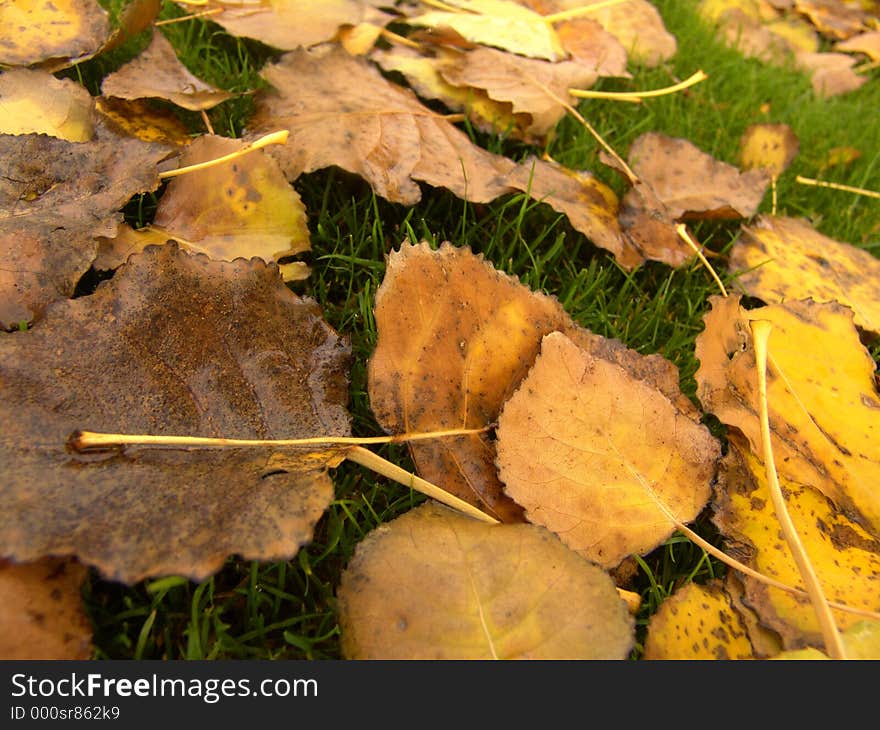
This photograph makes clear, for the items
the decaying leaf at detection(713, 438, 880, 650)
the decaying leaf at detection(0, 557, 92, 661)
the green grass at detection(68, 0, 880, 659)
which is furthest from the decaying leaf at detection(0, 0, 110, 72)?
the decaying leaf at detection(713, 438, 880, 650)

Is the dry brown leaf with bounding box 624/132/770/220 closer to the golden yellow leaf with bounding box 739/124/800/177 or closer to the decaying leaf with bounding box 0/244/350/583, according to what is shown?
the golden yellow leaf with bounding box 739/124/800/177

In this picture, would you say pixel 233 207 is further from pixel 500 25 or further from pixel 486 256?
pixel 500 25

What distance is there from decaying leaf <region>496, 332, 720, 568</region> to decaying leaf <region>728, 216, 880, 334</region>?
0.53m

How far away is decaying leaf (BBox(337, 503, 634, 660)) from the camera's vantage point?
0.78 meters

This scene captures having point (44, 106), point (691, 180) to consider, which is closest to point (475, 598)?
point (44, 106)

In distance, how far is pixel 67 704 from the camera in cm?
73

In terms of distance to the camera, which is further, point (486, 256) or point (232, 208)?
point (486, 256)

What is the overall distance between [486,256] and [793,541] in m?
0.72

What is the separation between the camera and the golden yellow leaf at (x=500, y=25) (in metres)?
1.66

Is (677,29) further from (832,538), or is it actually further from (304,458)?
(304,458)

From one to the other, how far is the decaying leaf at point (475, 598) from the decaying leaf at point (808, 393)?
333mm

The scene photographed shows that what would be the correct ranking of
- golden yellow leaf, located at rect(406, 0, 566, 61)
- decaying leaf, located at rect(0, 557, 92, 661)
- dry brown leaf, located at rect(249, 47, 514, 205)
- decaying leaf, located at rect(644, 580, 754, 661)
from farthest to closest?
golden yellow leaf, located at rect(406, 0, 566, 61), dry brown leaf, located at rect(249, 47, 514, 205), decaying leaf, located at rect(644, 580, 754, 661), decaying leaf, located at rect(0, 557, 92, 661)

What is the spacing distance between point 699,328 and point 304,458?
0.83 metres

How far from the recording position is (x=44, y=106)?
47.0 inches
